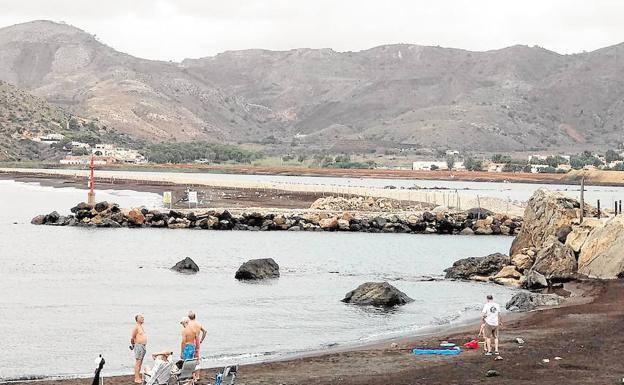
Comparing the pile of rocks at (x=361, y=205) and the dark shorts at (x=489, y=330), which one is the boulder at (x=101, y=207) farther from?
the dark shorts at (x=489, y=330)

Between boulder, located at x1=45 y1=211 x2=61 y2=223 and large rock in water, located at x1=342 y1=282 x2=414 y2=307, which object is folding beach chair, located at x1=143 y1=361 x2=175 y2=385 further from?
boulder, located at x1=45 y1=211 x2=61 y2=223

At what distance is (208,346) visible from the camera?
99.2 ft

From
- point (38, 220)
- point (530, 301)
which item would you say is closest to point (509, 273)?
point (530, 301)

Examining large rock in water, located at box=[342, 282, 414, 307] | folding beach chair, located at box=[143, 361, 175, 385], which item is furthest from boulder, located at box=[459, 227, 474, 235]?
folding beach chair, located at box=[143, 361, 175, 385]

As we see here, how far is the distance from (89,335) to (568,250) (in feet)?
79.3

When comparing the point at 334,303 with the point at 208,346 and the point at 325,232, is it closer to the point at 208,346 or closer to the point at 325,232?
the point at 208,346

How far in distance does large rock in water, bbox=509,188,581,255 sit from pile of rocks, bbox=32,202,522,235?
25.8 m

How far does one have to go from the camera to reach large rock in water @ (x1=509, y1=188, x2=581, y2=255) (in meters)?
51.9

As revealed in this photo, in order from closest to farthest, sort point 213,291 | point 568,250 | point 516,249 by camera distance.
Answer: point 213,291, point 568,250, point 516,249

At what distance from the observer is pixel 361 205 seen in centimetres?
9494

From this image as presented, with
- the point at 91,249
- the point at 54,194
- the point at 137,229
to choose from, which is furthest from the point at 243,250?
the point at 54,194

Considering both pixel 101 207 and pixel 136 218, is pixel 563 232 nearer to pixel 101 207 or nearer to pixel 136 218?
pixel 136 218

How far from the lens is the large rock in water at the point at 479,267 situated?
49812mm

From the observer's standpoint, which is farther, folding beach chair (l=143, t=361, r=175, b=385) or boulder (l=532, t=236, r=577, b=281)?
boulder (l=532, t=236, r=577, b=281)
